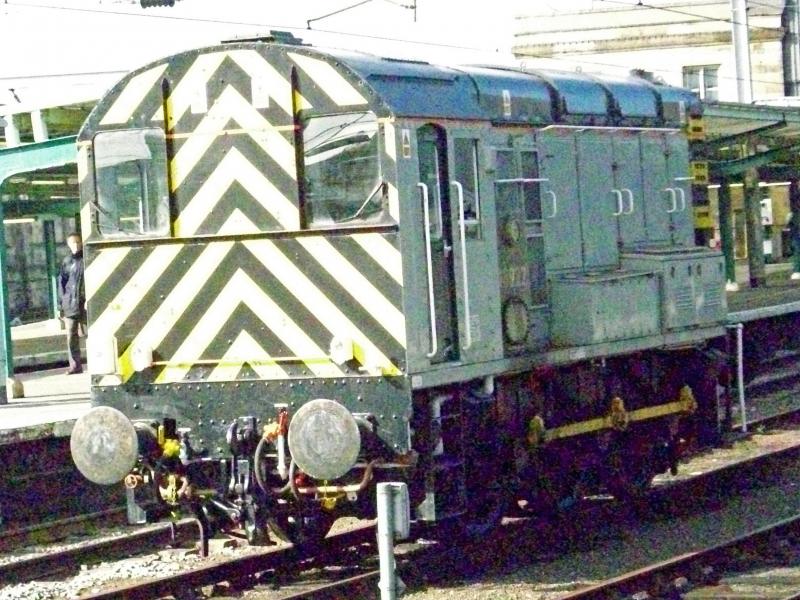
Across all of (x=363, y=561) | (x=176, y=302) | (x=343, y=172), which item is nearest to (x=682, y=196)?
(x=363, y=561)

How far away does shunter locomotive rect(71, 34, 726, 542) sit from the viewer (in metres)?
9.24

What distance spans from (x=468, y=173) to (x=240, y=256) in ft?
5.54

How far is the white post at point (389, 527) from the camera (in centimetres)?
618

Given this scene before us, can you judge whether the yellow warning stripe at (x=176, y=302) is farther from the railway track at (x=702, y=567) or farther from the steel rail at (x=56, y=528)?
the steel rail at (x=56, y=528)

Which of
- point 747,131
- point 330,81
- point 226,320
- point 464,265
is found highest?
point 747,131

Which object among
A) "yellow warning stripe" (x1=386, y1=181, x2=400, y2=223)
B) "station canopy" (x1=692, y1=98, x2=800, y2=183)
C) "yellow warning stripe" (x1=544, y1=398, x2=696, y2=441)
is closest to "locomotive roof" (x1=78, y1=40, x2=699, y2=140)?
"yellow warning stripe" (x1=386, y1=181, x2=400, y2=223)

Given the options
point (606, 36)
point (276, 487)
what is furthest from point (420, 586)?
point (606, 36)

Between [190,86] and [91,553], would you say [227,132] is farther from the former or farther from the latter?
[91,553]

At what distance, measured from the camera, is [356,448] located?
8.88 m

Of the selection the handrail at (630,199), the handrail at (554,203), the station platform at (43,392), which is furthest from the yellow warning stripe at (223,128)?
the station platform at (43,392)

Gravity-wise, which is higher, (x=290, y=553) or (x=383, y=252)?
(x=383, y=252)

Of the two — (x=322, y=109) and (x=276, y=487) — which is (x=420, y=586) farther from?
(x=322, y=109)

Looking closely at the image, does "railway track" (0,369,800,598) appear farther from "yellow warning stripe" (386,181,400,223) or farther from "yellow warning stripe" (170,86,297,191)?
"yellow warning stripe" (170,86,297,191)

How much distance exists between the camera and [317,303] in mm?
9398
